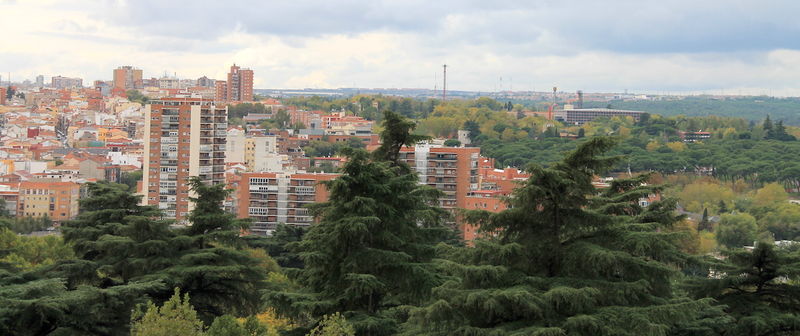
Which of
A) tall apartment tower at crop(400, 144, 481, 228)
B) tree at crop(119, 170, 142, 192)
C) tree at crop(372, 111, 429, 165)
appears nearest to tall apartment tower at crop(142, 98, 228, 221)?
tall apartment tower at crop(400, 144, 481, 228)

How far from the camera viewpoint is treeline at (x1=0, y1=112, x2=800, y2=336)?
969cm

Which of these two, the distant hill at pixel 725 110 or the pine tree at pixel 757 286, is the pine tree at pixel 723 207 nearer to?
the pine tree at pixel 757 286

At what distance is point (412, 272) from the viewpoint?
11820 millimetres

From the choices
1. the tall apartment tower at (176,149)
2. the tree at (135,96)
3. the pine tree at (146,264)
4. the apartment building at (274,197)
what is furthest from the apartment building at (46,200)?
the tree at (135,96)

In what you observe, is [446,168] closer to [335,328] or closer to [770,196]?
[770,196]

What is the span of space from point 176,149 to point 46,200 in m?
9.28

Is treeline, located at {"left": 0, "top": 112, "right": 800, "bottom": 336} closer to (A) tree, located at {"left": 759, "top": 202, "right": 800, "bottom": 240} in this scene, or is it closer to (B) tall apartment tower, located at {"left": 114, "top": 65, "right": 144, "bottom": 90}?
(A) tree, located at {"left": 759, "top": 202, "right": 800, "bottom": 240}

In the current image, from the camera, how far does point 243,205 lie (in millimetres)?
42438

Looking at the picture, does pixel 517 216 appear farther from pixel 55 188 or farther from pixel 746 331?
pixel 55 188

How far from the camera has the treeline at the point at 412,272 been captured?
9.69 m

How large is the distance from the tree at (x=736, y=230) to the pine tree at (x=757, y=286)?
2949 centimetres

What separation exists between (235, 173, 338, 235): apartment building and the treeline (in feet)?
81.0

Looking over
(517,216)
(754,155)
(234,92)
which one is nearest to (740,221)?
(754,155)

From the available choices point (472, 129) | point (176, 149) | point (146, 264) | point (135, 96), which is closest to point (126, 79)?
point (135, 96)
